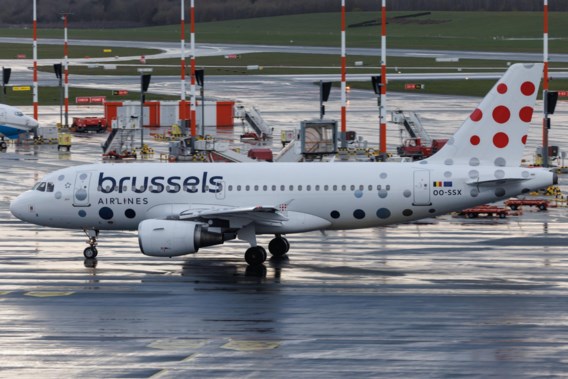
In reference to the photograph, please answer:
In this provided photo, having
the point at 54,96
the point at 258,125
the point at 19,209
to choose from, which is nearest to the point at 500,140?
the point at 19,209

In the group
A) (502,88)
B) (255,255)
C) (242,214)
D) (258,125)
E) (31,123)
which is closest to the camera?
(242,214)

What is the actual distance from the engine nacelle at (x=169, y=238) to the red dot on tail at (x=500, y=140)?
1193 cm

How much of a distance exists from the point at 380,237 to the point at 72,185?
1376 centimetres

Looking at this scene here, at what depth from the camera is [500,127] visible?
151ft

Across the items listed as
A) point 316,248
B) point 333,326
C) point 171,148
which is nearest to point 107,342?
point 333,326

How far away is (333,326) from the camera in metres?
34.0

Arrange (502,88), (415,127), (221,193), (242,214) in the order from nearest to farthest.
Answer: (242,214) < (221,193) < (502,88) < (415,127)

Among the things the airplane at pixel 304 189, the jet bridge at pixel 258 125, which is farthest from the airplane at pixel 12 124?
the airplane at pixel 304 189

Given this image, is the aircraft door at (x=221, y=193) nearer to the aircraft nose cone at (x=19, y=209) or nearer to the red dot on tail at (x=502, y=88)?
the aircraft nose cone at (x=19, y=209)

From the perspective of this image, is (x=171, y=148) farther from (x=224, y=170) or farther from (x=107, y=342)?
(x=107, y=342)

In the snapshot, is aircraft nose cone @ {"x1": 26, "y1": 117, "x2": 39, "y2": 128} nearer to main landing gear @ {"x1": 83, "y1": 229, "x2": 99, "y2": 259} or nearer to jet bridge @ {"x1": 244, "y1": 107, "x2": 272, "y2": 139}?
jet bridge @ {"x1": 244, "y1": 107, "x2": 272, "y2": 139}

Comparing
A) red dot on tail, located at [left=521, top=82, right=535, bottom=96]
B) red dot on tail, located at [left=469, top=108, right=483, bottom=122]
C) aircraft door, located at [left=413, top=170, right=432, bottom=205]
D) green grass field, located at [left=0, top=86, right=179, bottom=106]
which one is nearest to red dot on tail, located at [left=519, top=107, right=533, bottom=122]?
red dot on tail, located at [left=521, top=82, right=535, bottom=96]

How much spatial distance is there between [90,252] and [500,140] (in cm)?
1639

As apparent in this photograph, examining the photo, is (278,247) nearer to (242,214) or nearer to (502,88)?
(242,214)
